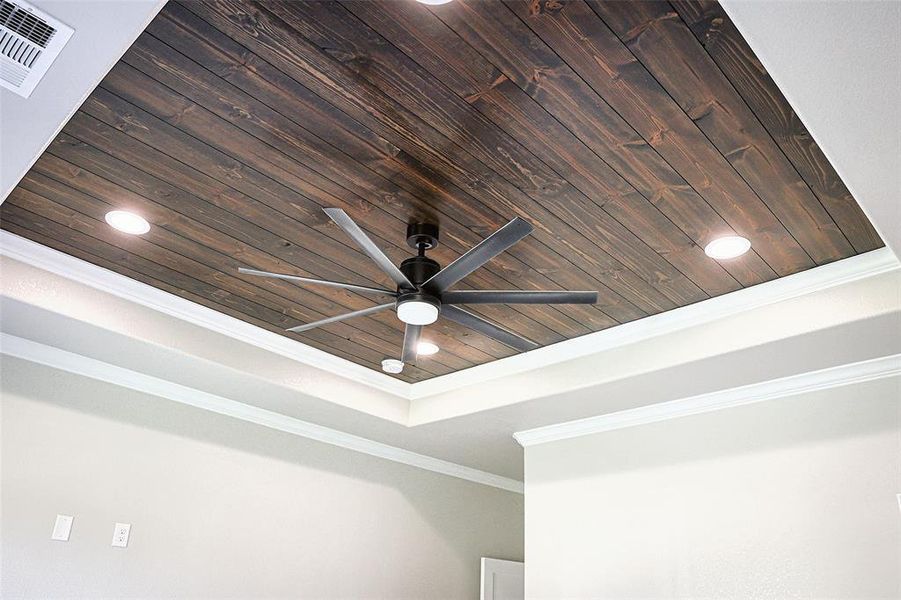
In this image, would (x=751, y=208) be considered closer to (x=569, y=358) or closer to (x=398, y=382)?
(x=569, y=358)

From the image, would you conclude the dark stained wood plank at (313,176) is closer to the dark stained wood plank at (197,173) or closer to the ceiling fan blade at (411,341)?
the dark stained wood plank at (197,173)

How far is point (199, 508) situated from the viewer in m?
3.80

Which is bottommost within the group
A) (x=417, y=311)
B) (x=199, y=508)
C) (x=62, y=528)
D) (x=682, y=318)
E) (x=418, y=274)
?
(x=62, y=528)

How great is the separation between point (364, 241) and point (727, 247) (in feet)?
4.70

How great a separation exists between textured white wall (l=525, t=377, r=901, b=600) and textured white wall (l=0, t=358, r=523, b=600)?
107cm

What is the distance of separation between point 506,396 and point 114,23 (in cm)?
275

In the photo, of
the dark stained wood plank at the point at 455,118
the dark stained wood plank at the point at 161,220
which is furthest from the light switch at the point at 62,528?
the dark stained wood plank at the point at 455,118

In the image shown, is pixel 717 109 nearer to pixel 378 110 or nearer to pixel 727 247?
pixel 727 247

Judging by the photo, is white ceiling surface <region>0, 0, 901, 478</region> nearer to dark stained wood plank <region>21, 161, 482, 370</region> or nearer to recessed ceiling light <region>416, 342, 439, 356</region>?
dark stained wood plank <region>21, 161, 482, 370</region>

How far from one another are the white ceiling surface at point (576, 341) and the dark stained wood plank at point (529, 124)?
422mm

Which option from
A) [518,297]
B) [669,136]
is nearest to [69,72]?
[518,297]

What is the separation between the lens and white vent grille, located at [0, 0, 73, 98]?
5.20ft

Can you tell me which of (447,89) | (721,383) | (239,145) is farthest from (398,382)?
(447,89)

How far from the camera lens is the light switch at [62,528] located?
3.26 meters
